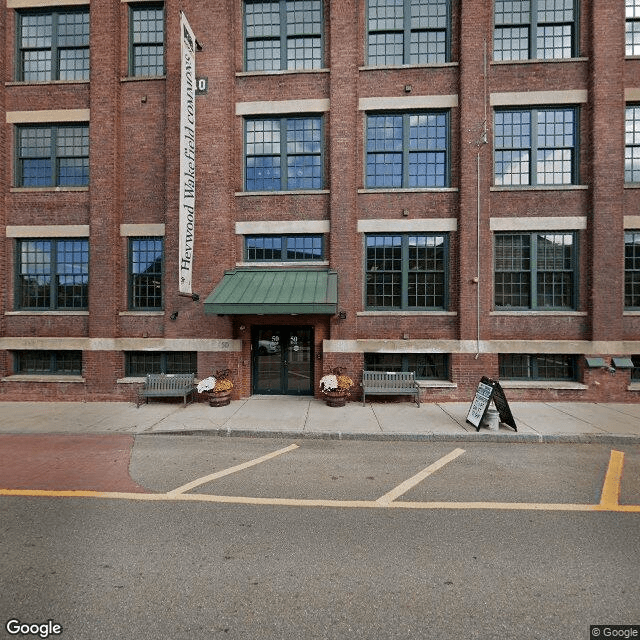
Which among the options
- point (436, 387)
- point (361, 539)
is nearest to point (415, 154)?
point (436, 387)

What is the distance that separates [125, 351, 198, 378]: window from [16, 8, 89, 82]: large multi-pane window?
9.66m

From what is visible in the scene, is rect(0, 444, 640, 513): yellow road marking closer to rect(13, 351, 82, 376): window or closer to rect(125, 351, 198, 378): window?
rect(125, 351, 198, 378): window

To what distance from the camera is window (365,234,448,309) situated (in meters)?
11.6

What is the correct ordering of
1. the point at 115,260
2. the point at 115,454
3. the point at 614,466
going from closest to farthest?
the point at 614,466, the point at 115,454, the point at 115,260

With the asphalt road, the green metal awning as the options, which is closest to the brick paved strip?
the asphalt road

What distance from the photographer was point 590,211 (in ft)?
→ 36.4

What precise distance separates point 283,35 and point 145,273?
916 cm

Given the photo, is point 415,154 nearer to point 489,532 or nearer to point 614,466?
point 614,466

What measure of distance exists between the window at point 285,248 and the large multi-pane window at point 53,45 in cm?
Answer: 822

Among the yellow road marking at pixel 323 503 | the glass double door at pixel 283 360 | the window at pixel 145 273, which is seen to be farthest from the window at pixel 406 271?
the yellow road marking at pixel 323 503

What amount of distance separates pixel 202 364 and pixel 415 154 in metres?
9.69

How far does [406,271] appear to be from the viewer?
11562 mm

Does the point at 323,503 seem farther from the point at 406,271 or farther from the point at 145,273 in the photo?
the point at 145,273

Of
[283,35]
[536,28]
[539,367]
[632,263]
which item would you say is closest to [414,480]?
[539,367]
